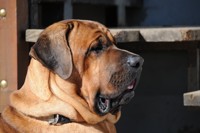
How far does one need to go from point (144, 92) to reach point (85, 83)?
1960 millimetres

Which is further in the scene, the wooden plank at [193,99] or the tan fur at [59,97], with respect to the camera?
the wooden plank at [193,99]

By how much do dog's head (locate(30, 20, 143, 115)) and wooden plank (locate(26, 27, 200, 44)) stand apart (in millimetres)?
872

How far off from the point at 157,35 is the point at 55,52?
1143 mm

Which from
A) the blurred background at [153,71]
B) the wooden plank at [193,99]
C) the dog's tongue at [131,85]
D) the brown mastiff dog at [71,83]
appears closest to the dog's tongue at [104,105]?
the brown mastiff dog at [71,83]

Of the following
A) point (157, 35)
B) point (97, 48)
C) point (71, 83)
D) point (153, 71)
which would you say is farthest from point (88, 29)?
point (153, 71)

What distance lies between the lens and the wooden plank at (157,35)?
3.75 m

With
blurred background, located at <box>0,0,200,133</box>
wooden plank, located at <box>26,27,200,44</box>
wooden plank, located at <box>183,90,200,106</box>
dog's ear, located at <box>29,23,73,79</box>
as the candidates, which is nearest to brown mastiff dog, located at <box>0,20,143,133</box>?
dog's ear, located at <box>29,23,73,79</box>

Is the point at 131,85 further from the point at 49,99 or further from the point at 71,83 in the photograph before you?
the point at 49,99

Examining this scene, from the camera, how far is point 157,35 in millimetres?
3836

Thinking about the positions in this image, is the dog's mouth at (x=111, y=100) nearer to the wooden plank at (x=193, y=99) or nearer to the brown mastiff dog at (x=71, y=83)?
the brown mastiff dog at (x=71, y=83)

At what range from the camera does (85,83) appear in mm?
2875

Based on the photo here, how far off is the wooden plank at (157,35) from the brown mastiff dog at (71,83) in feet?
2.94

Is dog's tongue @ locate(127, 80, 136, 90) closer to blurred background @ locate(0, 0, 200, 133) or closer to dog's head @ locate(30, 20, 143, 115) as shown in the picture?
dog's head @ locate(30, 20, 143, 115)

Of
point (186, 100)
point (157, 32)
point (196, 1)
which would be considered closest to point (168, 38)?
point (157, 32)
